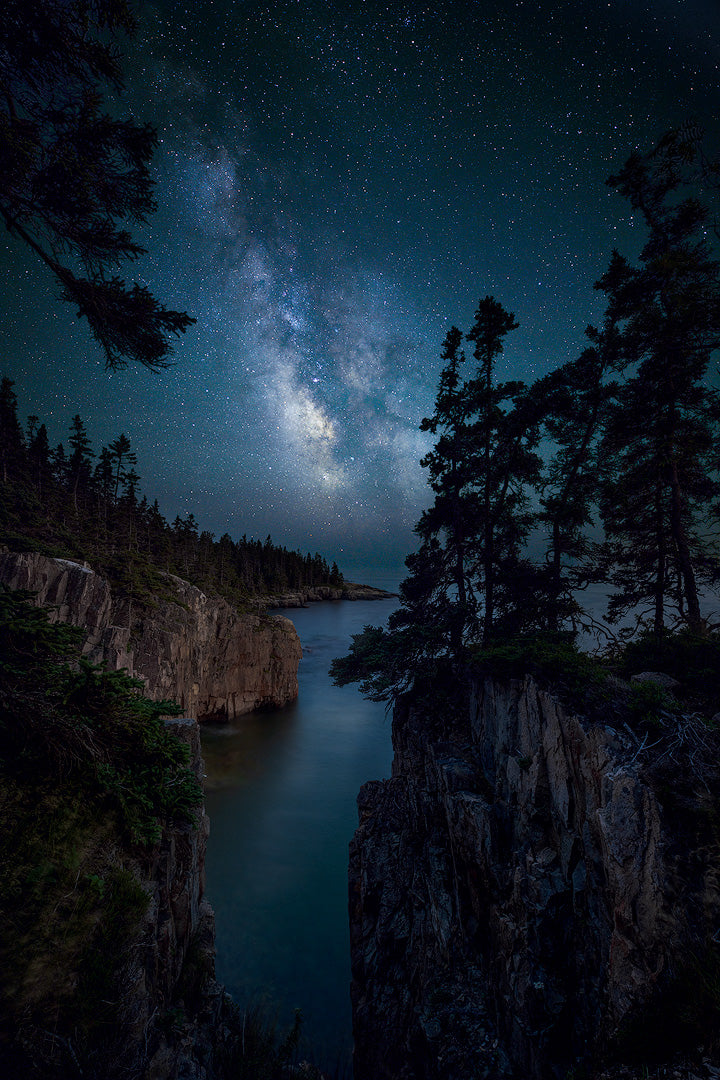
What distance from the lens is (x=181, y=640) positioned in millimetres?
23938

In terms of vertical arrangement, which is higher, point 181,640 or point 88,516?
point 88,516

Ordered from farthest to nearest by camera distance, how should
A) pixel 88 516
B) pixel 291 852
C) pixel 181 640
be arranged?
pixel 88 516 → pixel 181 640 → pixel 291 852

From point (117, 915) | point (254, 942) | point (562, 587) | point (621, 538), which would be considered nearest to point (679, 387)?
point (621, 538)

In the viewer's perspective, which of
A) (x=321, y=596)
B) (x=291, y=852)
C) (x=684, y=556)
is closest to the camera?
(x=684, y=556)

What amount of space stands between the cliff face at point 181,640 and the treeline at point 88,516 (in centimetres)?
261

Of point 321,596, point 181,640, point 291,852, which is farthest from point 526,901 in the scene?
point 321,596

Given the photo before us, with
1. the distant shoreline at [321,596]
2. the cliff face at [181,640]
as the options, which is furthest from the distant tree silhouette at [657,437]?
the distant shoreline at [321,596]

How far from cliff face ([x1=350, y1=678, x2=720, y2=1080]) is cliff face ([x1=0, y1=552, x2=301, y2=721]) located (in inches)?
546

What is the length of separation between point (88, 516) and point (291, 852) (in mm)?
37776

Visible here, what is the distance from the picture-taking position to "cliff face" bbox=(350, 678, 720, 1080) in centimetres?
508

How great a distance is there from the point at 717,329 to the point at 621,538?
6566 mm

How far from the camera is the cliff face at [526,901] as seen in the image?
5082 mm

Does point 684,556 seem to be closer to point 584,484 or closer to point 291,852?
point 584,484

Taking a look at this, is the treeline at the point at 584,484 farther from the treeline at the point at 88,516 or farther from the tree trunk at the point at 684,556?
the treeline at the point at 88,516
